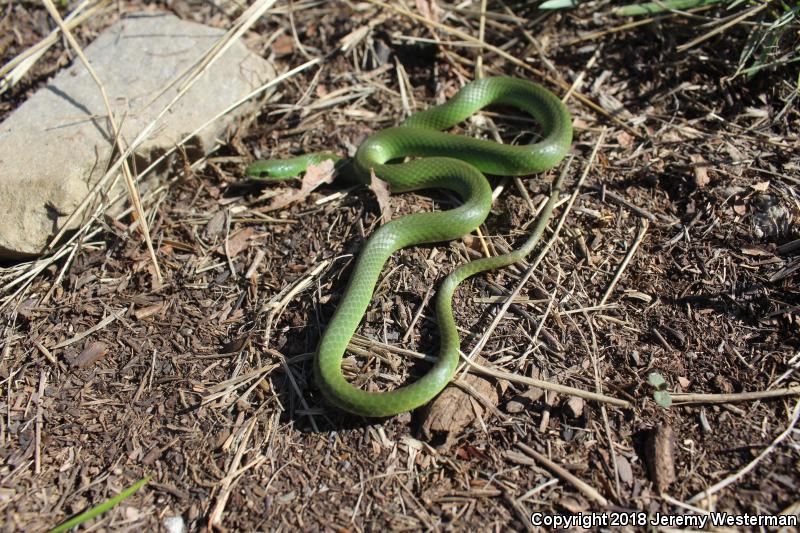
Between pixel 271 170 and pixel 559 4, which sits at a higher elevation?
pixel 559 4

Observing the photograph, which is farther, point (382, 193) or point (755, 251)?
point (382, 193)

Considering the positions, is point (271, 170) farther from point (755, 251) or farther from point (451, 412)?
point (755, 251)

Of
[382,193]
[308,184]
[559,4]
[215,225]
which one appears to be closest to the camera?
[382,193]

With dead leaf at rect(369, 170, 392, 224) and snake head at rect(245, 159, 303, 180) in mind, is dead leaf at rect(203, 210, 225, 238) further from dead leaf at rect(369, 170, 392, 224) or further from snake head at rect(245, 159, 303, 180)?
dead leaf at rect(369, 170, 392, 224)

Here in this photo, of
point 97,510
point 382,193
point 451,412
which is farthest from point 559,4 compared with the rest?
point 97,510

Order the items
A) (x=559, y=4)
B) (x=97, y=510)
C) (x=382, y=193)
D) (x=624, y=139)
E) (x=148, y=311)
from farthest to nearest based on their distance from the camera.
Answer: (x=559, y=4) < (x=624, y=139) < (x=382, y=193) < (x=148, y=311) < (x=97, y=510)

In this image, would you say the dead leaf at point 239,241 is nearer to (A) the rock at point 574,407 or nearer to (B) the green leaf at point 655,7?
(A) the rock at point 574,407

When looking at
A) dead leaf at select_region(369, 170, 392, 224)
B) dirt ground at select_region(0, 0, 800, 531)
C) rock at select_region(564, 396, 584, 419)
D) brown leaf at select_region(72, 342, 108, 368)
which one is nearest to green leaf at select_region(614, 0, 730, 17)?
dirt ground at select_region(0, 0, 800, 531)
